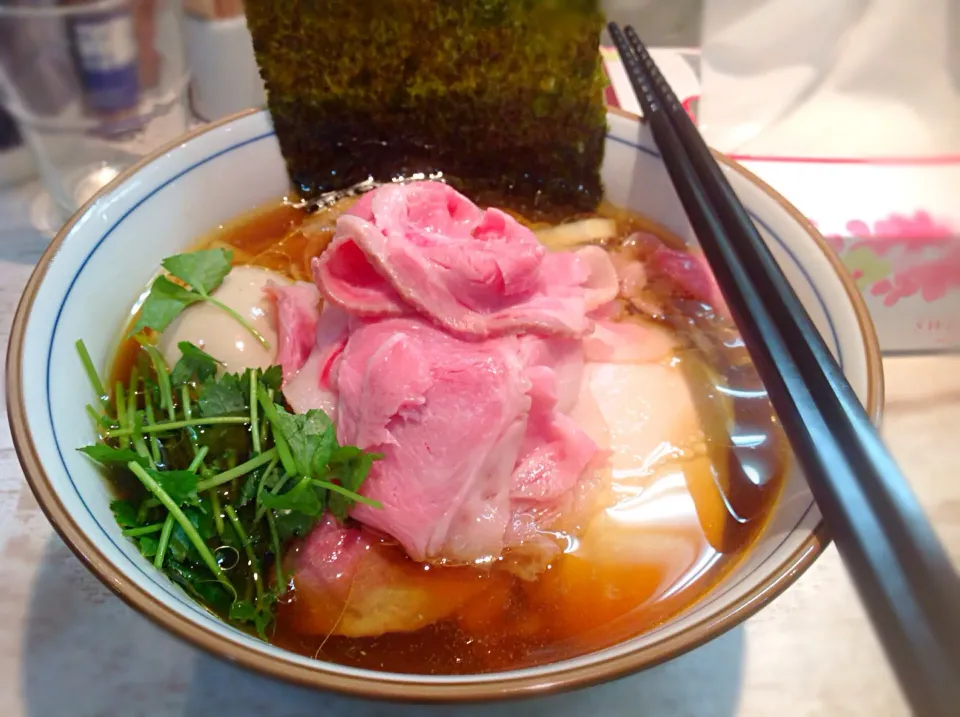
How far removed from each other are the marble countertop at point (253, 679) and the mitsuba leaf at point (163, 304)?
38 cm

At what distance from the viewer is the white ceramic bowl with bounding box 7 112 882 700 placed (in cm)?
77

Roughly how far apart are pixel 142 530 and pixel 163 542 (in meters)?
0.03

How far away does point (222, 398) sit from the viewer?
1.12m


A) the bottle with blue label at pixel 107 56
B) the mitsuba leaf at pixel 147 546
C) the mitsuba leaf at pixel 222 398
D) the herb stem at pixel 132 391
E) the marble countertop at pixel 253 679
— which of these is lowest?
the marble countertop at pixel 253 679

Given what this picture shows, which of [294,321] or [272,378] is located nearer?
[272,378]

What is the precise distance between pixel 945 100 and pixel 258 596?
6.38 ft

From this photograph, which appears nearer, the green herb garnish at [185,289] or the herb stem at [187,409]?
the herb stem at [187,409]

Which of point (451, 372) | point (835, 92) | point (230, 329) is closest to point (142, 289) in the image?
point (230, 329)

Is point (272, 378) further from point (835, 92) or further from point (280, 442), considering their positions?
point (835, 92)

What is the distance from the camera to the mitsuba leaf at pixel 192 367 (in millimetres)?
1204

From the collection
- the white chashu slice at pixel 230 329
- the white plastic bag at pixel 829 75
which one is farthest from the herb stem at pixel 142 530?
the white plastic bag at pixel 829 75

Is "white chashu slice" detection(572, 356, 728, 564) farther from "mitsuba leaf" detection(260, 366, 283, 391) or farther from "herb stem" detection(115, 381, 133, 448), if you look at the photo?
"herb stem" detection(115, 381, 133, 448)

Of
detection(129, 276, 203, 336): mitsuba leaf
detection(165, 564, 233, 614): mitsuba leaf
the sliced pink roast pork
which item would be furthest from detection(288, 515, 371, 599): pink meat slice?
detection(129, 276, 203, 336): mitsuba leaf

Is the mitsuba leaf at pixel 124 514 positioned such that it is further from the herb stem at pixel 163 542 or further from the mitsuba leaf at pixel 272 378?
the mitsuba leaf at pixel 272 378
